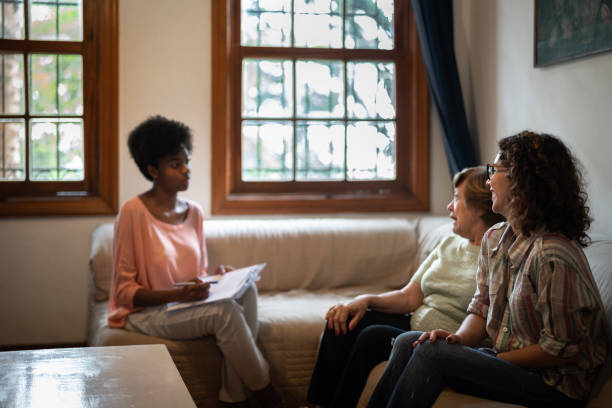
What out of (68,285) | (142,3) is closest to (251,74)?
(142,3)

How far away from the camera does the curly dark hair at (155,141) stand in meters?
2.95

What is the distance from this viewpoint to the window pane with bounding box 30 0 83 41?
3611 millimetres

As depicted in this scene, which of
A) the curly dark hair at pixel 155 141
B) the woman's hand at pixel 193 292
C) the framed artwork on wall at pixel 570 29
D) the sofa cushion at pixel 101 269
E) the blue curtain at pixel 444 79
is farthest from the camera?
the blue curtain at pixel 444 79

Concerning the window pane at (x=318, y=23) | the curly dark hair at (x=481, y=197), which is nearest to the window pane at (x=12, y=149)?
the window pane at (x=318, y=23)

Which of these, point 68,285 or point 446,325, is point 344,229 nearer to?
point 446,325

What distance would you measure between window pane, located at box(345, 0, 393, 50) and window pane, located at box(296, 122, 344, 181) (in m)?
0.49

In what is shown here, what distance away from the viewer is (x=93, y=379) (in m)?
1.75

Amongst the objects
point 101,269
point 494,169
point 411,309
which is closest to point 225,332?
point 411,309

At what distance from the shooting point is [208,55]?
3.71 m

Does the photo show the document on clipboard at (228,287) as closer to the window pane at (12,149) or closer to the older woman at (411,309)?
the older woman at (411,309)

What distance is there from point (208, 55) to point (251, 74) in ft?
0.88

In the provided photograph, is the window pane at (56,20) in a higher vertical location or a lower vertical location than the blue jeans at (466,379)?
higher

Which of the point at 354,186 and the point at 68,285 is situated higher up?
the point at 354,186

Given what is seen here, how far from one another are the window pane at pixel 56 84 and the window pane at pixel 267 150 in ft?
3.03
